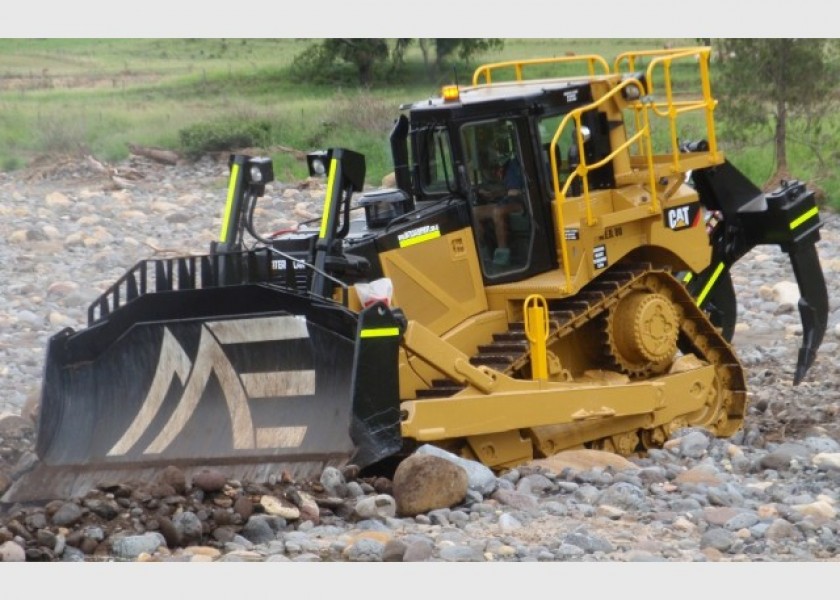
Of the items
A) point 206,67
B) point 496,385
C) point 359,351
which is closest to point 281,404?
point 359,351

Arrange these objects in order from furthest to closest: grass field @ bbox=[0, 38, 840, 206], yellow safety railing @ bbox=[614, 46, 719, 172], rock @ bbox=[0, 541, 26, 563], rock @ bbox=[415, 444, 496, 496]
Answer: grass field @ bbox=[0, 38, 840, 206] < yellow safety railing @ bbox=[614, 46, 719, 172] < rock @ bbox=[415, 444, 496, 496] < rock @ bbox=[0, 541, 26, 563]

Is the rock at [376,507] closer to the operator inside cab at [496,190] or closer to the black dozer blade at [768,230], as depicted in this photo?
the operator inside cab at [496,190]

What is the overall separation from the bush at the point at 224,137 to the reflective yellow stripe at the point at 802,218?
16.2 m

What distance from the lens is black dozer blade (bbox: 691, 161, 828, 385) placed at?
40.8ft

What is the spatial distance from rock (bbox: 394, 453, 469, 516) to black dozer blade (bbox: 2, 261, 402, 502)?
0.22 metres

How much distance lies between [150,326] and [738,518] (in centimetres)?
358

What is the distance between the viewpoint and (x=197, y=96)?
31438 millimetres

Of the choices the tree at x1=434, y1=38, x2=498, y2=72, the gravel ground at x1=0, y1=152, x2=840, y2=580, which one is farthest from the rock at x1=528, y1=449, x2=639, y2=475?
Result: the tree at x1=434, y1=38, x2=498, y2=72

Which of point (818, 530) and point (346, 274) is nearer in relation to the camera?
point (818, 530)

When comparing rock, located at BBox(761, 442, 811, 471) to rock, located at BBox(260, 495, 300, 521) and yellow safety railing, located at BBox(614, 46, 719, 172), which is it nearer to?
yellow safety railing, located at BBox(614, 46, 719, 172)

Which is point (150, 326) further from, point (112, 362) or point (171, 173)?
point (171, 173)

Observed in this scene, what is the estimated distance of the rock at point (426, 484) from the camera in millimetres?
9008

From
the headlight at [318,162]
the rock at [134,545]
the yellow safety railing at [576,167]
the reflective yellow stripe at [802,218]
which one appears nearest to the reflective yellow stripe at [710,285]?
the reflective yellow stripe at [802,218]

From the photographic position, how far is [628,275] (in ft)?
37.3
